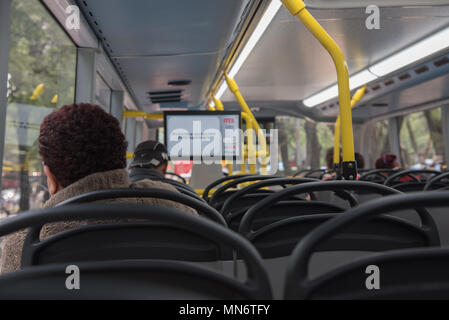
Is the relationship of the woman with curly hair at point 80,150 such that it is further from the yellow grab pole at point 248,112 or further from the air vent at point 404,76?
the air vent at point 404,76

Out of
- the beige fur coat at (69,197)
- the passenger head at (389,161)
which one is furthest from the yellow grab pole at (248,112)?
the beige fur coat at (69,197)

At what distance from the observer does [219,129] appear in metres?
3.84

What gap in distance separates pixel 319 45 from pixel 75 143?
3.84 metres

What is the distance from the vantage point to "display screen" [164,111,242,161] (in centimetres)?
376

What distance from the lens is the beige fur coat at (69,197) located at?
1081 mm

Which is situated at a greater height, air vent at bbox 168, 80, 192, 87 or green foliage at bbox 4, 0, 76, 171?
air vent at bbox 168, 80, 192, 87

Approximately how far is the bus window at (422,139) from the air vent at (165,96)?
4935 mm

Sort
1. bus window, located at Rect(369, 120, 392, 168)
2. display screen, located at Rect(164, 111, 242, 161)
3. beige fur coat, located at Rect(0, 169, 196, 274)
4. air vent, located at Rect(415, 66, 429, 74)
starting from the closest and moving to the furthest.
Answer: beige fur coat, located at Rect(0, 169, 196, 274)
display screen, located at Rect(164, 111, 242, 161)
air vent, located at Rect(415, 66, 429, 74)
bus window, located at Rect(369, 120, 392, 168)

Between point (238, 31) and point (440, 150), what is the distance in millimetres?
5651

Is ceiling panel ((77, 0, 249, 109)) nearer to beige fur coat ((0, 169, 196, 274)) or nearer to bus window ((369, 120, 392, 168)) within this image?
beige fur coat ((0, 169, 196, 274))

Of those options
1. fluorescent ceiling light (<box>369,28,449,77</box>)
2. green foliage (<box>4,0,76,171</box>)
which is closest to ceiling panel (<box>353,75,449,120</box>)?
fluorescent ceiling light (<box>369,28,449,77</box>)

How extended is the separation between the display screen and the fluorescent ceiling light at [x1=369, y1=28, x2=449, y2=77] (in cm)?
232

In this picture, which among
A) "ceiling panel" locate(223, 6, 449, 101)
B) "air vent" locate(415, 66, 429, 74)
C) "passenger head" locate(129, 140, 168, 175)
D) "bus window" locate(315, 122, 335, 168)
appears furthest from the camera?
"bus window" locate(315, 122, 335, 168)

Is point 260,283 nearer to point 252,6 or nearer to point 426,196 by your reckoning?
point 426,196
